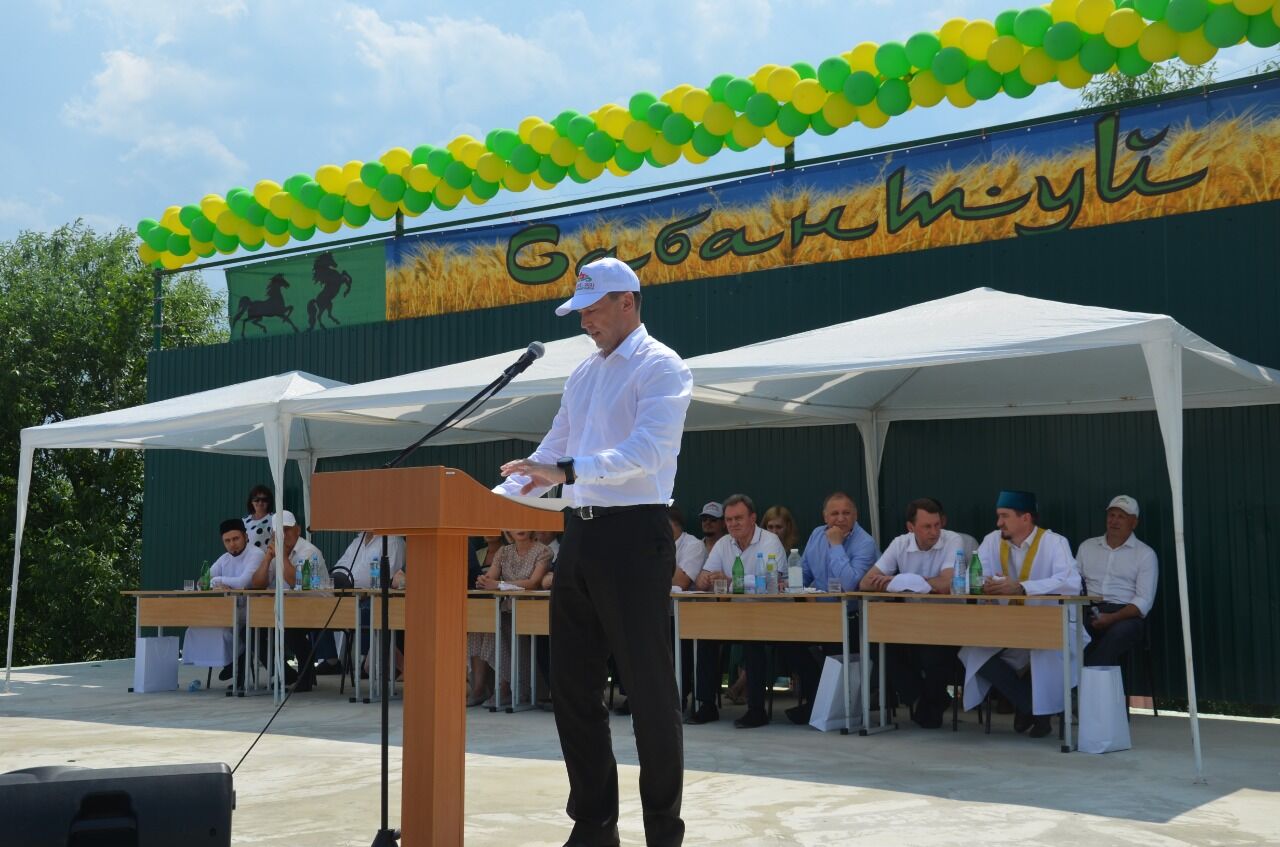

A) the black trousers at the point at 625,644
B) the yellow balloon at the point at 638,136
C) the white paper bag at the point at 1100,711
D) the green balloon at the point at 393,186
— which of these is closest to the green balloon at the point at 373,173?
the green balloon at the point at 393,186

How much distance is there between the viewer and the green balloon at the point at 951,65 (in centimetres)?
946

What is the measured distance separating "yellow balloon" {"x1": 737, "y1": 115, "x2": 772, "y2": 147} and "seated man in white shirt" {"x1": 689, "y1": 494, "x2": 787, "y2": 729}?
3228 mm

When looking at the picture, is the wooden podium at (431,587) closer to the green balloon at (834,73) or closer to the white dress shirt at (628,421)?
the white dress shirt at (628,421)

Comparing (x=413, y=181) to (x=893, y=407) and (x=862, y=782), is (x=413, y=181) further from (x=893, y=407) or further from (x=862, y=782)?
(x=862, y=782)

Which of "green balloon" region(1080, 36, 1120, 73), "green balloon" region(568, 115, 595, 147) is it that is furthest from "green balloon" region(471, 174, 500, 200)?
"green balloon" region(1080, 36, 1120, 73)

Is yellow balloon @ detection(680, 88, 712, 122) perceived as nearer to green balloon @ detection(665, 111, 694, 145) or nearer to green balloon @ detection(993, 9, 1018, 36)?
green balloon @ detection(665, 111, 694, 145)

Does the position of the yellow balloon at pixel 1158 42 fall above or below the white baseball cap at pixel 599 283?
above

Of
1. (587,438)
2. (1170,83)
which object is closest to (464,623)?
(587,438)

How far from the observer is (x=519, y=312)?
1183 centimetres

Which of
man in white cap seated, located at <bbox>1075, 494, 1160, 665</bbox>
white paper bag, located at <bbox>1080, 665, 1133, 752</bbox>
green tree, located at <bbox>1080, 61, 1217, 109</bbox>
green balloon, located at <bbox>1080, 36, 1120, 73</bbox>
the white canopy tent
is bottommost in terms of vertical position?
white paper bag, located at <bbox>1080, 665, 1133, 752</bbox>

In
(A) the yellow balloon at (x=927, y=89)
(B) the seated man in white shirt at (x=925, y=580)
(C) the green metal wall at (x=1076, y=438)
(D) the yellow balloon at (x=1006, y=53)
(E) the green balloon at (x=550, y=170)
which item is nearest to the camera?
(B) the seated man in white shirt at (x=925, y=580)

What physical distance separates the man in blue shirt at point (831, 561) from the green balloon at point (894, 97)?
9.98 ft

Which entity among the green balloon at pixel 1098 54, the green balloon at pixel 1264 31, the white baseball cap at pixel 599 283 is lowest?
the white baseball cap at pixel 599 283

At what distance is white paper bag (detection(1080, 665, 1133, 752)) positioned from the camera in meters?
6.64
